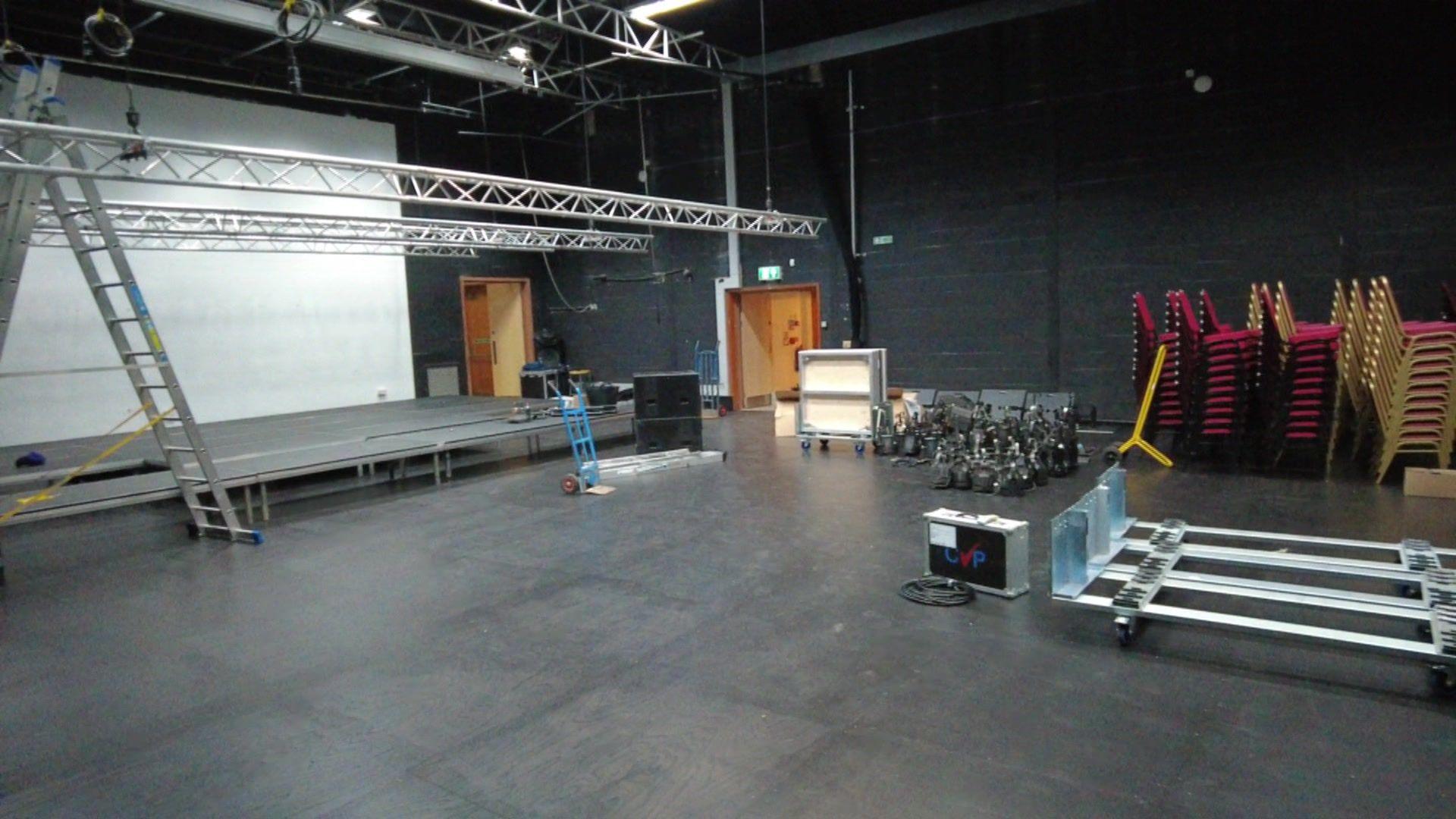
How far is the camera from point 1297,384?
255 inches

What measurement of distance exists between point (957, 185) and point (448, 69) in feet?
21.3

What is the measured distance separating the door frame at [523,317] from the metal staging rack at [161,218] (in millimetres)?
2549

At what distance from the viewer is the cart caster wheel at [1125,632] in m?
3.26

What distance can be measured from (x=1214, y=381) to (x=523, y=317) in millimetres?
11123

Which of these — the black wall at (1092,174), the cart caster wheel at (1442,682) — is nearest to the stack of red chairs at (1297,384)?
the black wall at (1092,174)

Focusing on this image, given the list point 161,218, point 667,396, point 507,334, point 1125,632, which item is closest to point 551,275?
point 507,334

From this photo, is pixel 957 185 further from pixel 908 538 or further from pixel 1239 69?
pixel 908 538

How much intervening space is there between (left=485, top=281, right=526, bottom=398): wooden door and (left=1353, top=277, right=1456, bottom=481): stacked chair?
12.1m

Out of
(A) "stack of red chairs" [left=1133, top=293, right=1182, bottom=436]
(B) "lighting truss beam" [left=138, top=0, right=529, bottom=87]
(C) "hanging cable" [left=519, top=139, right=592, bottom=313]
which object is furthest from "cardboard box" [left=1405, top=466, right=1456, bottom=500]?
(C) "hanging cable" [left=519, top=139, right=592, bottom=313]

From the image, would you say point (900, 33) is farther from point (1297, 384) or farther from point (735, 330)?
point (1297, 384)

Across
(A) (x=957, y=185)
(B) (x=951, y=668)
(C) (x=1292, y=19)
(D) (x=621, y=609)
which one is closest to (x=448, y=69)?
(A) (x=957, y=185)

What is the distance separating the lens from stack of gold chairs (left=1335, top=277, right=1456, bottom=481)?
5785 mm

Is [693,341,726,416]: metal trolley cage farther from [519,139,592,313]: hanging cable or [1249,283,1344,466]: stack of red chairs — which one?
[1249,283,1344,466]: stack of red chairs

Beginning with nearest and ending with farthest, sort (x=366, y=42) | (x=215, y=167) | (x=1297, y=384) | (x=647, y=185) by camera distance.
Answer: (x=1297, y=384) < (x=366, y=42) < (x=215, y=167) < (x=647, y=185)
